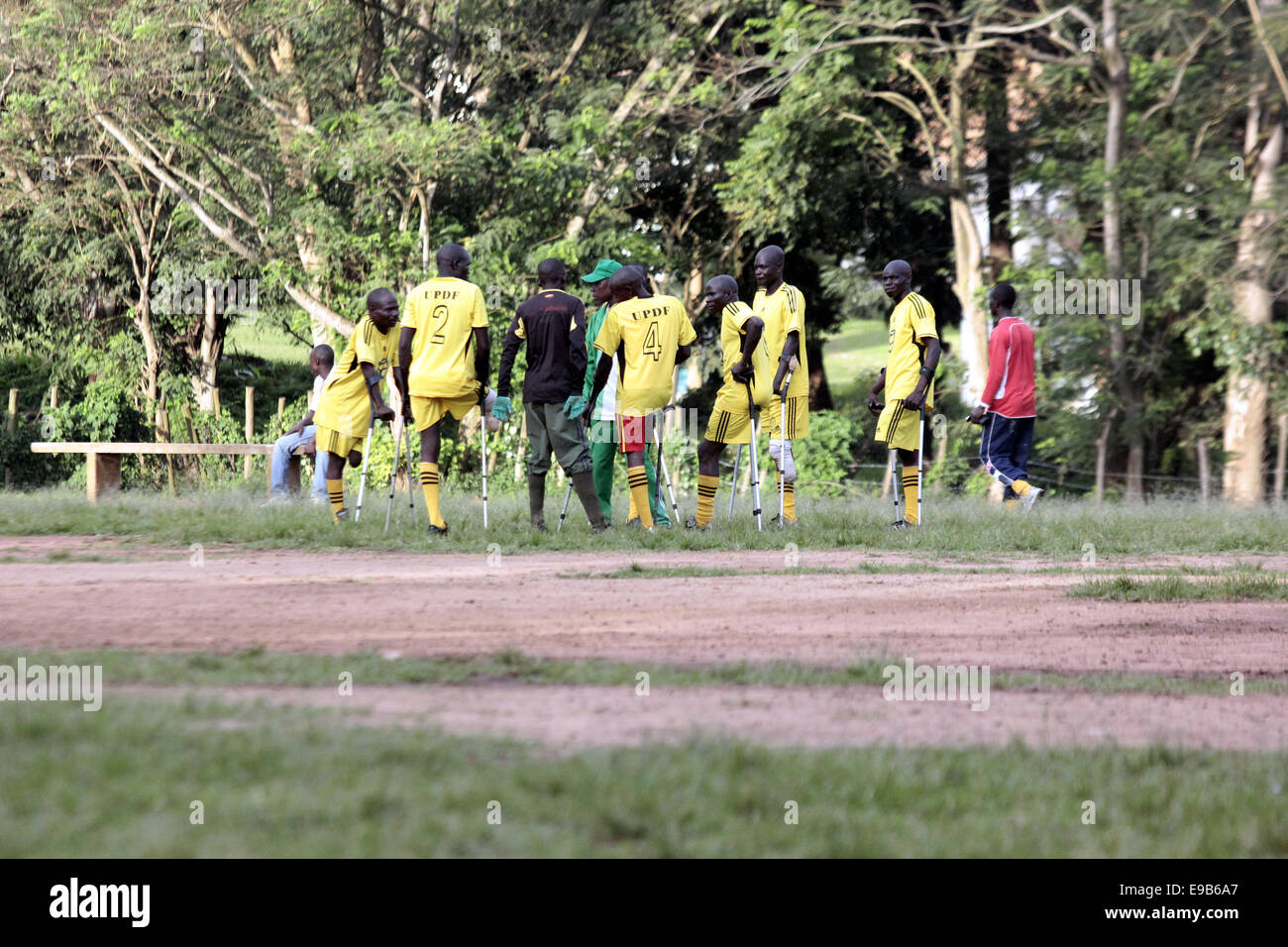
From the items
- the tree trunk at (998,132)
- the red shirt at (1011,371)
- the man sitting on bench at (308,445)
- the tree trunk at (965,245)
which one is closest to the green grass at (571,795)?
the red shirt at (1011,371)

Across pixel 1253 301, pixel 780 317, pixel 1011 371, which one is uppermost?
pixel 1253 301

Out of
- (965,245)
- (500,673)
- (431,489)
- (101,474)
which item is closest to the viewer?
(500,673)

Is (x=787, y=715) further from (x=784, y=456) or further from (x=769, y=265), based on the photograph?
(x=769, y=265)

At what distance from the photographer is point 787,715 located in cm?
543

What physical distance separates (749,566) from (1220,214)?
39.2 feet

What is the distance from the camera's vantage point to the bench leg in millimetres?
18828

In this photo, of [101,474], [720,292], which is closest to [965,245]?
[720,292]

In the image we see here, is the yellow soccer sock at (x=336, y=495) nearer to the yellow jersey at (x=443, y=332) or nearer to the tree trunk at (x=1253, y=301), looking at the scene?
the yellow jersey at (x=443, y=332)

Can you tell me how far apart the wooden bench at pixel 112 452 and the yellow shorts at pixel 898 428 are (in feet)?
23.0

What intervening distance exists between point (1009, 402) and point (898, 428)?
1.30 metres

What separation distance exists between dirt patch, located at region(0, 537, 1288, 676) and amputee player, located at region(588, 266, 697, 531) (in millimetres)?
1700

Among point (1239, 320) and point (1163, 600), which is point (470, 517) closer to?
point (1163, 600)

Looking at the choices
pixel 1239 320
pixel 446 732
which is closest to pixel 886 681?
pixel 446 732

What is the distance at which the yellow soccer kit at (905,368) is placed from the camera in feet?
42.6
